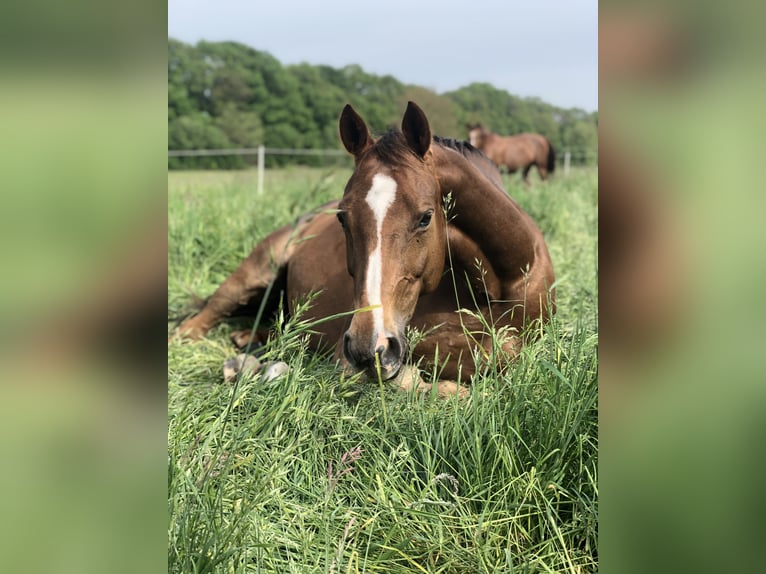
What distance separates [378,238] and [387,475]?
90 cm

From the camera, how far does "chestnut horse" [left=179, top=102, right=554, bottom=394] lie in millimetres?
2287

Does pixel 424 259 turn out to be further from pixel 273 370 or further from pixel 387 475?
pixel 387 475

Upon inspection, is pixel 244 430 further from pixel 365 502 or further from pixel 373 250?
pixel 373 250

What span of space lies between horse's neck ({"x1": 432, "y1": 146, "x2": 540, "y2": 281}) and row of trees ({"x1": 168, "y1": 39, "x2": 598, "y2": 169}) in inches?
1023

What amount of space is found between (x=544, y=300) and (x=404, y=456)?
143 cm

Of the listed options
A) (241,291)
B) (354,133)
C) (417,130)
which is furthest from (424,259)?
(241,291)

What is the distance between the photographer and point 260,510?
1.64 metres

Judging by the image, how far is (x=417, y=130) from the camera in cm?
256

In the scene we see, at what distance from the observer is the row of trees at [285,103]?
2988 centimetres

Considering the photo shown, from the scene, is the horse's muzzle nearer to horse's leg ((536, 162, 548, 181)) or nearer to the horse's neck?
the horse's neck

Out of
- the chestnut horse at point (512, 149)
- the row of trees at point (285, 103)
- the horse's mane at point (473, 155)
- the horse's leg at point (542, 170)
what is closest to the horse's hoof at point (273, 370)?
the horse's mane at point (473, 155)
